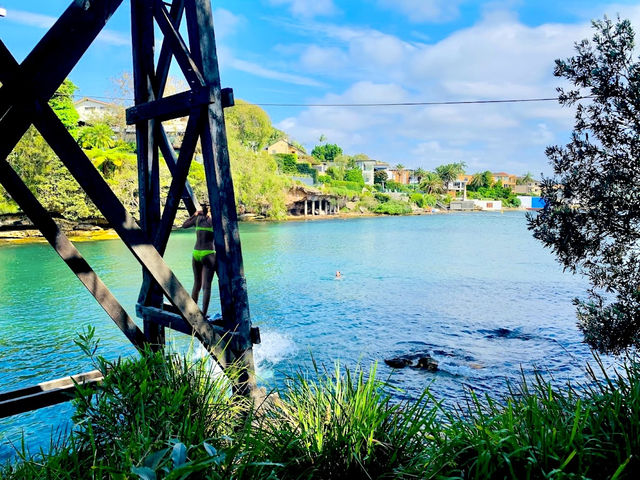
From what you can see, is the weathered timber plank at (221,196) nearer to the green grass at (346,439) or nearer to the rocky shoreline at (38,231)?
the green grass at (346,439)

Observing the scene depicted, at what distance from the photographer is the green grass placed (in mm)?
2215

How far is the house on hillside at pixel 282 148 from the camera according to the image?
84.8 metres

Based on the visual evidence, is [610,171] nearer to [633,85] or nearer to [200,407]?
[633,85]

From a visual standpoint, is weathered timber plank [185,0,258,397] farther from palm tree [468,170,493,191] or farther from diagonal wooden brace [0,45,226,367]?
palm tree [468,170,493,191]

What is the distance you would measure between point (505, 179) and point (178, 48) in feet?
479

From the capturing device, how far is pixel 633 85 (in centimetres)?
479

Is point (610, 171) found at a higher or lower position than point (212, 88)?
lower

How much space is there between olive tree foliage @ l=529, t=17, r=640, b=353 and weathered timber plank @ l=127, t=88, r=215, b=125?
148 inches

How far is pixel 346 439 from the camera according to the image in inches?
106

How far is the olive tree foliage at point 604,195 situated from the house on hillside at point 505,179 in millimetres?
138690

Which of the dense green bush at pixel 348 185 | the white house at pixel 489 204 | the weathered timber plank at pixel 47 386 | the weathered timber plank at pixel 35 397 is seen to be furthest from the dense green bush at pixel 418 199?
the weathered timber plank at pixel 35 397

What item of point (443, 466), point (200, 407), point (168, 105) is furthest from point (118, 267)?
point (443, 466)

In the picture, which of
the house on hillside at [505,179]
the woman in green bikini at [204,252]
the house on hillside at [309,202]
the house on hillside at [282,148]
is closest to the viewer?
the woman in green bikini at [204,252]

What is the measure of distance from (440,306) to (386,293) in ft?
8.54
